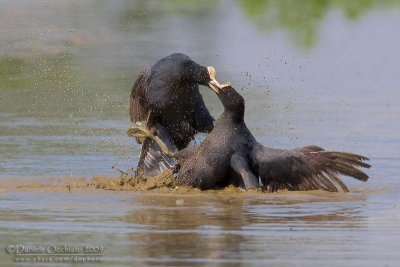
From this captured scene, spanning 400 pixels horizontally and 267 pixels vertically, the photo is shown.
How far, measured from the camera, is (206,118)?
41.2 ft

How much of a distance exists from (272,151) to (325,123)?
13.1 feet

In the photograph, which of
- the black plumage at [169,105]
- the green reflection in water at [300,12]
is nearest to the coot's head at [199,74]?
the black plumage at [169,105]

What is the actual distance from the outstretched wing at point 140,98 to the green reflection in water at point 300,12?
9.13 metres

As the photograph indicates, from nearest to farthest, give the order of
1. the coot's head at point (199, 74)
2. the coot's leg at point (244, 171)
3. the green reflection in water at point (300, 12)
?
the coot's leg at point (244, 171) < the coot's head at point (199, 74) < the green reflection in water at point (300, 12)

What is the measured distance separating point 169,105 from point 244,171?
1.29 m

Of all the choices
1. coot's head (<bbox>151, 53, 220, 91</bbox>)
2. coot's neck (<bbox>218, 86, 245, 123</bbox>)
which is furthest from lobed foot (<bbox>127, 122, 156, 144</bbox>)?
coot's neck (<bbox>218, 86, 245, 123</bbox>)

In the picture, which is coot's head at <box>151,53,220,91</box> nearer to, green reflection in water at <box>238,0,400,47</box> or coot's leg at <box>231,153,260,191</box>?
coot's leg at <box>231,153,260,191</box>

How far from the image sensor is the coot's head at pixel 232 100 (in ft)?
38.3

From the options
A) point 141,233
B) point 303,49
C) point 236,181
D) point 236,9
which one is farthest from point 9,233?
point 236,9

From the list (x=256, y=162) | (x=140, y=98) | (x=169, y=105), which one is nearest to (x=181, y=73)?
(x=169, y=105)

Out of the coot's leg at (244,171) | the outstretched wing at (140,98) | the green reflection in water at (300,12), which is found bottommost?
the green reflection in water at (300,12)

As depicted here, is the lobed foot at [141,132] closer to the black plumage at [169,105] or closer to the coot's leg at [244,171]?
the black plumage at [169,105]

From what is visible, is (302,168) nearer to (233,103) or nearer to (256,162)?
(256,162)

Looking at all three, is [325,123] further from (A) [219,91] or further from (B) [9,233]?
(B) [9,233]
